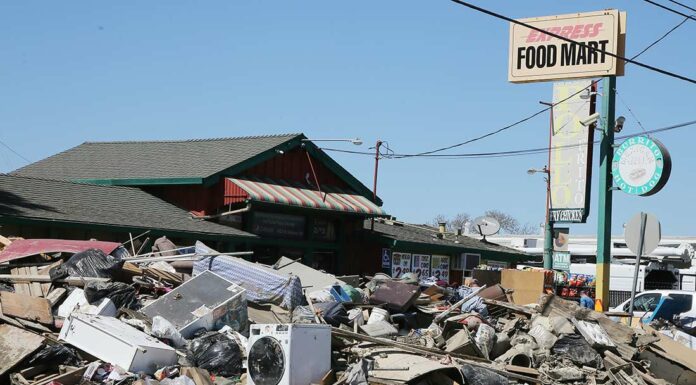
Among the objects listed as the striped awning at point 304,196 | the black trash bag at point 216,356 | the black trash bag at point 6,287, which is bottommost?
the black trash bag at point 216,356

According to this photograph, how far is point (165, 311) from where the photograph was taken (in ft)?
47.4

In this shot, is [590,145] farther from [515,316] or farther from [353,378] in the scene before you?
[353,378]

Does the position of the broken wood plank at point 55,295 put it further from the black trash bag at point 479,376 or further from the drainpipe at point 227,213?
the drainpipe at point 227,213

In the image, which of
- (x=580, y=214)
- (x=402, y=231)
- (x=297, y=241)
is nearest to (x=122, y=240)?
(x=297, y=241)

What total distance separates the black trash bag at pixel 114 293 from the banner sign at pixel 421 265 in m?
18.4

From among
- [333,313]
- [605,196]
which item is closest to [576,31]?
[605,196]

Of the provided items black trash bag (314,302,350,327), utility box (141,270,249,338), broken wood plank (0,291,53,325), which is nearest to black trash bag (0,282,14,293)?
broken wood plank (0,291,53,325)

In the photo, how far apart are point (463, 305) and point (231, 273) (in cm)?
444

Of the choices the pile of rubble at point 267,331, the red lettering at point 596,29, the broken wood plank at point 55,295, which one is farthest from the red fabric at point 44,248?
the red lettering at point 596,29

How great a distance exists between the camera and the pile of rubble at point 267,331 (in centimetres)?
1266

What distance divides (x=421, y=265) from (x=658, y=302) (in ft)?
29.3

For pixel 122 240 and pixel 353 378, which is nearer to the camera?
pixel 353 378

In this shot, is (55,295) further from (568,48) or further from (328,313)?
(568,48)

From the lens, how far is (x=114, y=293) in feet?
47.9
